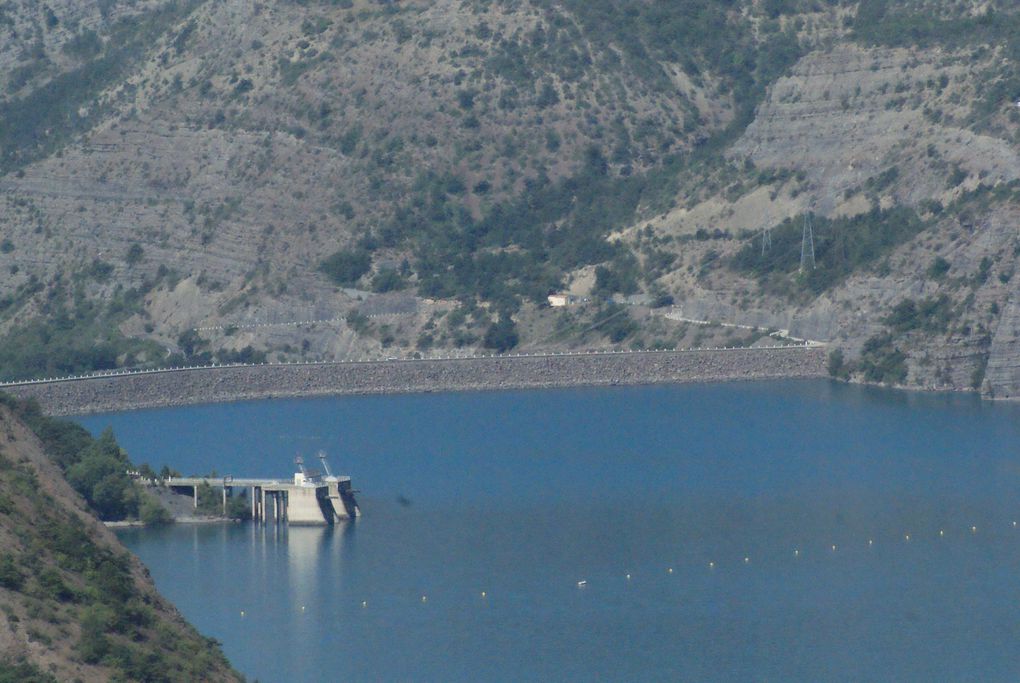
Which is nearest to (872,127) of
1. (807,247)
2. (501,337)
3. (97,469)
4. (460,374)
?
(807,247)

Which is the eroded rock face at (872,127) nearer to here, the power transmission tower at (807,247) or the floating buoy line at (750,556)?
the power transmission tower at (807,247)

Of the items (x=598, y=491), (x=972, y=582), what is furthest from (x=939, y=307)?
(x=972, y=582)

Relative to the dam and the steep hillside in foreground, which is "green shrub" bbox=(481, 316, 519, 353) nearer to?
the dam

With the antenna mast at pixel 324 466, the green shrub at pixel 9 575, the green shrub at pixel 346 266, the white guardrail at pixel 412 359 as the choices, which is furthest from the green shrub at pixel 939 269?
the green shrub at pixel 9 575

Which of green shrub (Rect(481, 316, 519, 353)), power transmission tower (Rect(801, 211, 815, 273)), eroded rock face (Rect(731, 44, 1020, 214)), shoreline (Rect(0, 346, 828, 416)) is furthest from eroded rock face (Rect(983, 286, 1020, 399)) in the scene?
green shrub (Rect(481, 316, 519, 353))

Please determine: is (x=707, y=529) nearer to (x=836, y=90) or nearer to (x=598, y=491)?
(x=598, y=491)
